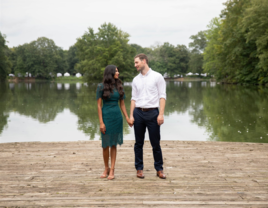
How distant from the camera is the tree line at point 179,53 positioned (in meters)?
34.2

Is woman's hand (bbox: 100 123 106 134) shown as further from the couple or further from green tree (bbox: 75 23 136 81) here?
green tree (bbox: 75 23 136 81)

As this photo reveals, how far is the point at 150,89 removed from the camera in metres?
4.13

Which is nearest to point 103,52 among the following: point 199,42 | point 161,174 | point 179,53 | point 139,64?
point 199,42

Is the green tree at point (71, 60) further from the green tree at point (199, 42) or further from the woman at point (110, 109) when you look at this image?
the woman at point (110, 109)

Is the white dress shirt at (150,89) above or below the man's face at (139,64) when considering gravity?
below

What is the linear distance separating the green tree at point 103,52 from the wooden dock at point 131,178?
45.2 m

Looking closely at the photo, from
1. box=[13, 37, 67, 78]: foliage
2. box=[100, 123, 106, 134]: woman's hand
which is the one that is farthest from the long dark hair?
box=[13, 37, 67, 78]: foliage

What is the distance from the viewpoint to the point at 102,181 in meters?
4.03

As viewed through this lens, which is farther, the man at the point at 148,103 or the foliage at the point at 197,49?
the foliage at the point at 197,49

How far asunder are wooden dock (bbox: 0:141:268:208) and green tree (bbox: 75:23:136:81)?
45184mm

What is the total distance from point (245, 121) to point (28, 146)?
8898 mm

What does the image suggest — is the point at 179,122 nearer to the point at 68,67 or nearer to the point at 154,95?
the point at 154,95

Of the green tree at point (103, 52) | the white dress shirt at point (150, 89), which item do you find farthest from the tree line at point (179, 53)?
the white dress shirt at point (150, 89)

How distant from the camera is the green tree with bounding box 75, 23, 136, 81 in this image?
168 feet
